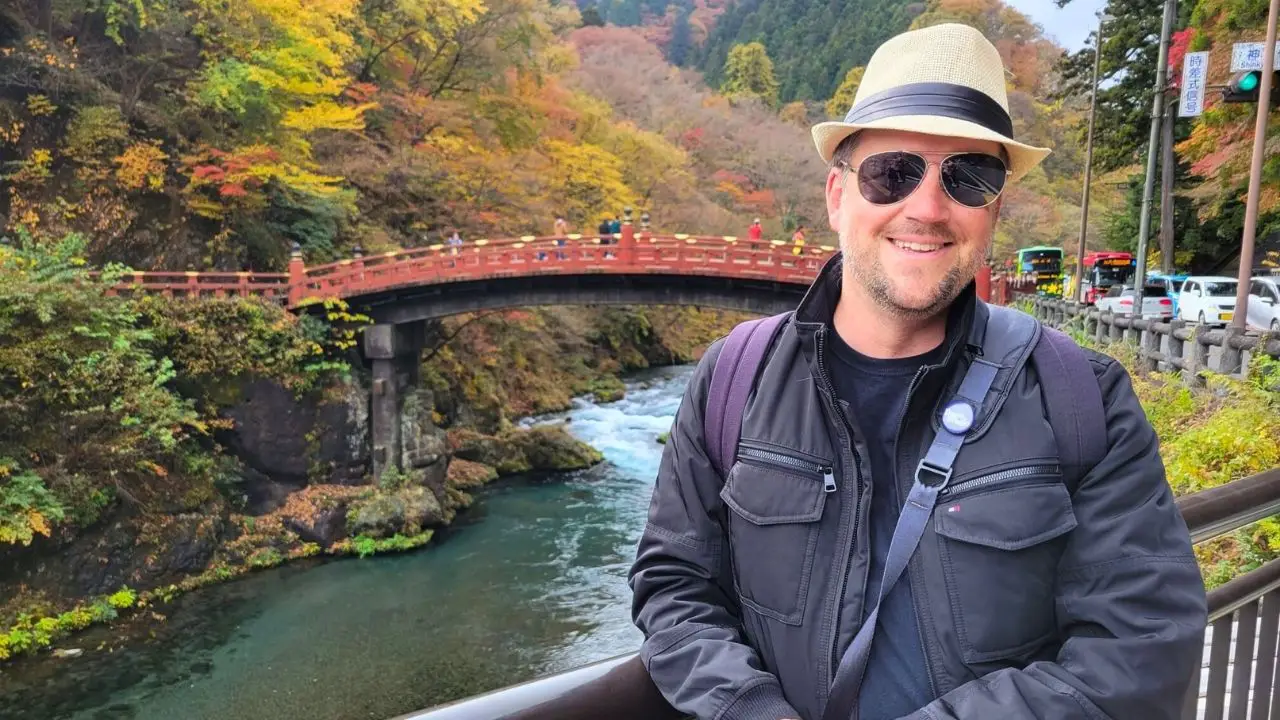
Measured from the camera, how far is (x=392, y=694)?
32.2ft

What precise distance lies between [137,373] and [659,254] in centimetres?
986

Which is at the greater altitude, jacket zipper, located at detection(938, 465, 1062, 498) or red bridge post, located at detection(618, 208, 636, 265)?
red bridge post, located at detection(618, 208, 636, 265)

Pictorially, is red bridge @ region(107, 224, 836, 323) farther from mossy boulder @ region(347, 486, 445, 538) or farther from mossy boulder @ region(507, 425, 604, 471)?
mossy boulder @ region(347, 486, 445, 538)

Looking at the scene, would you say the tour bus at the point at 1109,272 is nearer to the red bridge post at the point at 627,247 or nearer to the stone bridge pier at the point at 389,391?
the red bridge post at the point at 627,247

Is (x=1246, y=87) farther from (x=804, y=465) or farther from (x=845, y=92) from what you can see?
(x=845, y=92)

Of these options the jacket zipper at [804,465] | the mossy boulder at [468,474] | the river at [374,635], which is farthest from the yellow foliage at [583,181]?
the jacket zipper at [804,465]

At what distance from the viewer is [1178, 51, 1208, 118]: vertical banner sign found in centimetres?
1102

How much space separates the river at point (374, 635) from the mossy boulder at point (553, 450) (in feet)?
9.96

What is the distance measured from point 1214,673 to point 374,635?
37.1 feet

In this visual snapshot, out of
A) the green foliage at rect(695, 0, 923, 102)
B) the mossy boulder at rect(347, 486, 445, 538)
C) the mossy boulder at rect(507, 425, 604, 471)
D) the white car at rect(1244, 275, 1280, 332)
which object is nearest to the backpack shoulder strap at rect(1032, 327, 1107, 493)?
the white car at rect(1244, 275, 1280, 332)

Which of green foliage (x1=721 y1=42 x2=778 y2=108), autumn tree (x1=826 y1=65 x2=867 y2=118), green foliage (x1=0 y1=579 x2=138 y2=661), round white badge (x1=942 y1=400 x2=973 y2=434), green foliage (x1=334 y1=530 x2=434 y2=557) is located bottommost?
green foliage (x1=334 y1=530 x2=434 y2=557)

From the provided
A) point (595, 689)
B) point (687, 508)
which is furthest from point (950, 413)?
point (595, 689)

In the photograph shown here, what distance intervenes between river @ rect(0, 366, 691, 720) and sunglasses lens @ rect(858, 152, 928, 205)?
7.12m

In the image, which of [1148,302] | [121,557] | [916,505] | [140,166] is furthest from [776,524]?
[1148,302]
